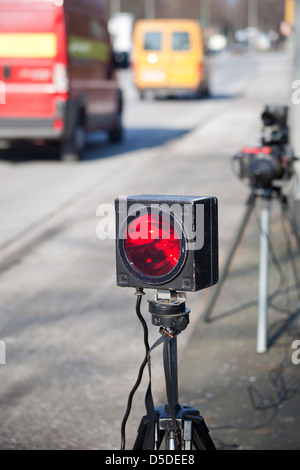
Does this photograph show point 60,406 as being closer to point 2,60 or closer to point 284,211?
point 284,211

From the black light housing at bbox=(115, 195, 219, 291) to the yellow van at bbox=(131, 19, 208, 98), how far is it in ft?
81.9

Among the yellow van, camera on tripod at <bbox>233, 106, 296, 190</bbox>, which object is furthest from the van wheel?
the yellow van

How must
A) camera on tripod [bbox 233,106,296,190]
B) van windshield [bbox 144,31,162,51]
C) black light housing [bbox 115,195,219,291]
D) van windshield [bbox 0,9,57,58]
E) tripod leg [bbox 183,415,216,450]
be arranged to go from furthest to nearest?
van windshield [bbox 144,31,162,51] < van windshield [bbox 0,9,57,58] < camera on tripod [bbox 233,106,296,190] < tripod leg [bbox 183,415,216,450] < black light housing [bbox 115,195,219,291]

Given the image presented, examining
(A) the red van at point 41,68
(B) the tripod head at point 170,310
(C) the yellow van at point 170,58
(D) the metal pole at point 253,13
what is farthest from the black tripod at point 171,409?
(D) the metal pole at point 253,13

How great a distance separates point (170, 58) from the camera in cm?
2719

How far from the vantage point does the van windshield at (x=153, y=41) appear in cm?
2727

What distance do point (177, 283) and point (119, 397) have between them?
210cm

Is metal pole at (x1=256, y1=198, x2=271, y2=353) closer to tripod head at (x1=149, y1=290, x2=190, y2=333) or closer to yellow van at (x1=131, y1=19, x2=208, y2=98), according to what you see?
tripod head at (x1=149, y1=290, x2=190, y2=333)

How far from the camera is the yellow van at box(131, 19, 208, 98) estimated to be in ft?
88.7

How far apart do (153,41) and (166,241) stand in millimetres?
25812

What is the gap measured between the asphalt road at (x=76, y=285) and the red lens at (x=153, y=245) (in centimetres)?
162

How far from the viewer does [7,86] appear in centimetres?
1262

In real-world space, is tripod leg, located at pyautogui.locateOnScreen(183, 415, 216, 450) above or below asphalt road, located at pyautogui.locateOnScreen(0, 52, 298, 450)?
above

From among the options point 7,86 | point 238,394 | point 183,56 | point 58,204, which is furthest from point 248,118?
point 238,394
